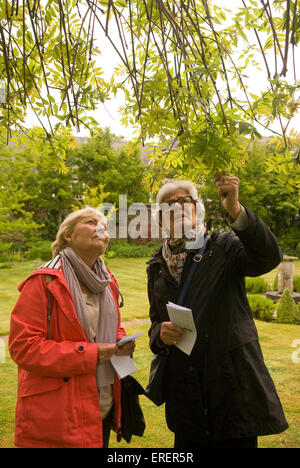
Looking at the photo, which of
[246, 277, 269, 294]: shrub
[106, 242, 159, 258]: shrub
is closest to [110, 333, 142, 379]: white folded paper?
[246, 277, 269, 294]: shrub

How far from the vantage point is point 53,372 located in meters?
1.98

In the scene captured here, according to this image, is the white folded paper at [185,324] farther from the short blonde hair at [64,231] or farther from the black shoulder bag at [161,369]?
the short blonde hair at [64,231]

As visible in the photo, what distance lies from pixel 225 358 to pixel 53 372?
2.85 feet

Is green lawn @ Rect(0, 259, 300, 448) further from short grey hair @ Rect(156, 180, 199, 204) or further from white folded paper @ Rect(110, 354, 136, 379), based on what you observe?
short grey hair @ Rect(156, 180, 199, 204)

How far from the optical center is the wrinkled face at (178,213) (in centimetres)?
232

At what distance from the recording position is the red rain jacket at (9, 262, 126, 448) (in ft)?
6.45

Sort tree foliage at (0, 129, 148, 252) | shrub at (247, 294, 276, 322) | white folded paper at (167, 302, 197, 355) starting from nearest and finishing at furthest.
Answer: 1. white folded paper at (167, 302, 197, 355)
2. shrub at (247, 294, 276, 322)
3. tree foliage at (0, 129, 148, 252)

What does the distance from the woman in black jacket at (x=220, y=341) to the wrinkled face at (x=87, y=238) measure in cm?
42

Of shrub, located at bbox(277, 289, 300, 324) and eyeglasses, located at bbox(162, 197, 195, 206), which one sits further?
shrub, located at bbox(277, 289, 300, 324)

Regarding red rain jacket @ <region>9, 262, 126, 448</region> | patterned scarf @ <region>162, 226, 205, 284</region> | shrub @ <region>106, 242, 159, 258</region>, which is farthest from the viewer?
shrub @ <region>106, 242, 159, 258</region>

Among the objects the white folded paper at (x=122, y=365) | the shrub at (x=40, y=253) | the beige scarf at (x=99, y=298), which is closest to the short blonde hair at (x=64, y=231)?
the beige scarf at (x=99, y=298)
